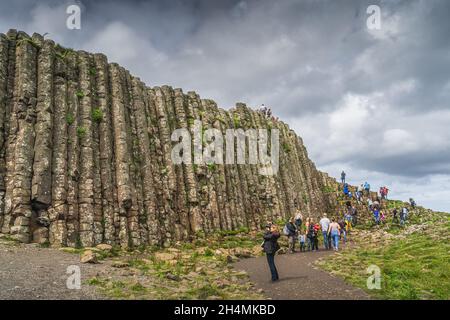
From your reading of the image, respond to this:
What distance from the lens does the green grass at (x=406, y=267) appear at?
566 inches

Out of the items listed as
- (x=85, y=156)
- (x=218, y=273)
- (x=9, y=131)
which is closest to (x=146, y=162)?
(x=85, y=156)

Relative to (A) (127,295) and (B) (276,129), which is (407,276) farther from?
(B) (276,129)

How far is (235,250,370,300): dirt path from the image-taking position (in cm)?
1392

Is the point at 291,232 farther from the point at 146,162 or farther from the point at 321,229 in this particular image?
the point at 146,162

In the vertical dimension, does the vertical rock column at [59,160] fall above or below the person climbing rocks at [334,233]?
above

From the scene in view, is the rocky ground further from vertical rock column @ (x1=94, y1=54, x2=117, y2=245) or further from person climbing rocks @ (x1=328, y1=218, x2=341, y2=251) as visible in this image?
vertical rock column @ (x1=94, y1=54, x2=117, y2=245)

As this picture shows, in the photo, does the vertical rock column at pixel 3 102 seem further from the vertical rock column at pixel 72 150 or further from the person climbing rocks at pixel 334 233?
the person climbing rocks at pixel 334 233

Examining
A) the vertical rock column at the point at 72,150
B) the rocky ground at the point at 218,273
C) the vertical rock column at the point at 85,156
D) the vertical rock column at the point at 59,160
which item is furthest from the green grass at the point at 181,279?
the vertical rock column at the point at 59,160

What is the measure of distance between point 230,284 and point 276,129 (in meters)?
38.3

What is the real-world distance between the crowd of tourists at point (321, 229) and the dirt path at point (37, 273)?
26.9 feet

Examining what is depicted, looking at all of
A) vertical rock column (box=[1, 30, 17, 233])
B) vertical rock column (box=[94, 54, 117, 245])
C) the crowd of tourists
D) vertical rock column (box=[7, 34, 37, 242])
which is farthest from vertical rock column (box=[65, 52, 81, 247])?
the crowd of tourists

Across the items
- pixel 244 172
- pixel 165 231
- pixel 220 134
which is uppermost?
pixel 220 134
